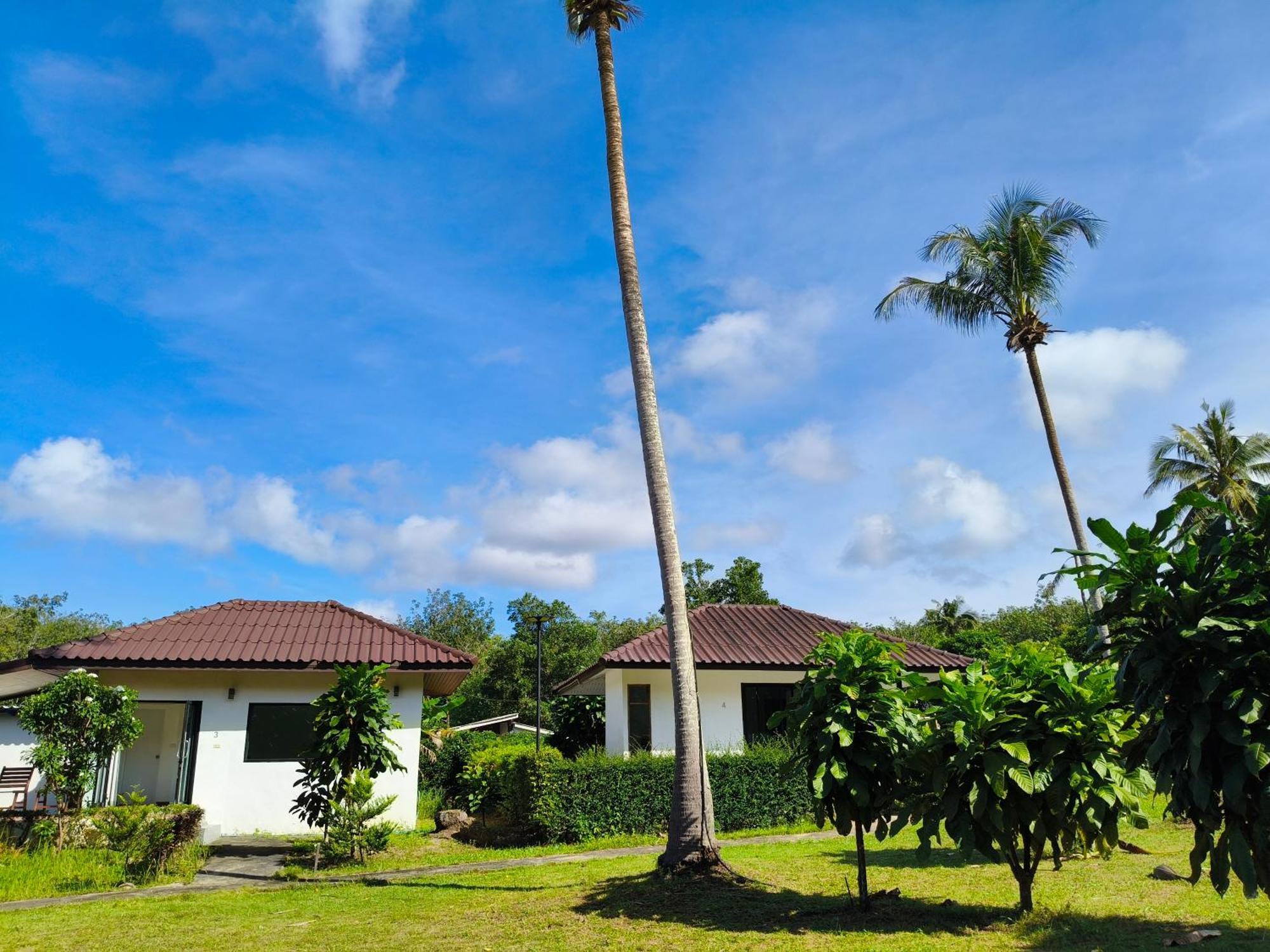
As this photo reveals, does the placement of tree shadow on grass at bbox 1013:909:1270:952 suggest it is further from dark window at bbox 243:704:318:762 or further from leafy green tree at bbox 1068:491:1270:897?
dark window at bbox 243:704:318:762

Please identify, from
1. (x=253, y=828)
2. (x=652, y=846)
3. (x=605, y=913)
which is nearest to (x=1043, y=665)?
(x=605, y=913)

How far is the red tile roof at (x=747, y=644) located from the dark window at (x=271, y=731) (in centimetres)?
676

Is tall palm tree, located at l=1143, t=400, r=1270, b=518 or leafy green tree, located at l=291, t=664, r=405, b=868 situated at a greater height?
tall palm tree, located at l=1143, t=400, r=1270, b=518

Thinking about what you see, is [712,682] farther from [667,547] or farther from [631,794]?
[667,547]

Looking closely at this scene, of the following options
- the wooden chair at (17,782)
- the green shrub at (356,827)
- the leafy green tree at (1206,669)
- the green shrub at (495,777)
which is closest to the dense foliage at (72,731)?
the green shrub at (356,827)

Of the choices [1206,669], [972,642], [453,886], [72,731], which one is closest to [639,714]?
[453,886]

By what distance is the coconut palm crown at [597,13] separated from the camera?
471 inches

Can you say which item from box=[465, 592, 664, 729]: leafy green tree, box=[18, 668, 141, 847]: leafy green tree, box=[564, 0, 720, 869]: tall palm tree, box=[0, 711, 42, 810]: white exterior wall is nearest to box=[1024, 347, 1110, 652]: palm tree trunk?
box=[564, 0, 720, 869]: tall palm tree

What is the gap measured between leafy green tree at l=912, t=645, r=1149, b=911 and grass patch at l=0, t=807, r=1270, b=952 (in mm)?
662

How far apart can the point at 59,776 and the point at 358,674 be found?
4.61 m

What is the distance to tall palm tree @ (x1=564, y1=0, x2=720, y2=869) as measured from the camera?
9477 millimetres

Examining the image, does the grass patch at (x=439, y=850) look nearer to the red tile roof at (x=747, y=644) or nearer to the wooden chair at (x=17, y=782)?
the red tile roof at (x=747, y=644)

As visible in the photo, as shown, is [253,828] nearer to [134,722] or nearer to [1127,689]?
[134,722]

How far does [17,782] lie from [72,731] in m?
7.10
